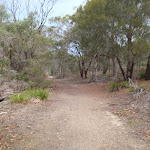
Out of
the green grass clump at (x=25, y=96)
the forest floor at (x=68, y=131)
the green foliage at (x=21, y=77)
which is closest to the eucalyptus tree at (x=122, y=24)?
the green foliage at (x=21, y=77)

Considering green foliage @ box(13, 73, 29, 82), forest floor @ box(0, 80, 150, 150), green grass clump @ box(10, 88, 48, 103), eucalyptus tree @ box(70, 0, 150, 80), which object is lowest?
forest floor @ box(0, 80, 150, 150)

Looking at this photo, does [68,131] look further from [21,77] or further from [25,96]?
[21,77]

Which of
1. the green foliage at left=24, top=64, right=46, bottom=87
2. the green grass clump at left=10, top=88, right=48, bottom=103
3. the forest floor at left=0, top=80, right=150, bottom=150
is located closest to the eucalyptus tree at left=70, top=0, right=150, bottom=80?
the green foliage at left=24, top=64, right=46, bottom=87

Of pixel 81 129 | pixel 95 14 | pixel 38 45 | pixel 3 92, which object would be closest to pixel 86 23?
pixel 95 14

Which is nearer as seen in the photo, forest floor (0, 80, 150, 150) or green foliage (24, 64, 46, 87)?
forest floor (0, 80, 150, 150)

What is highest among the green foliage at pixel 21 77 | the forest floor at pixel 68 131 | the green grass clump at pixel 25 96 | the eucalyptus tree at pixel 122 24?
the eucalyptus tree at pixel 122 24

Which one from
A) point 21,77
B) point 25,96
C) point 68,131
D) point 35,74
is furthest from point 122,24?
point 68,131

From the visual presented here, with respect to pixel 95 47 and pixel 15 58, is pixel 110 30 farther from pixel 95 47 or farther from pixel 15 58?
pixel 15 58

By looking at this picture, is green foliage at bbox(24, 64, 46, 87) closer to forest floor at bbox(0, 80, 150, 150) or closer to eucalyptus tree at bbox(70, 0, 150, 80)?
eucalyptus tree at bbox(70, 0, 150, 80)

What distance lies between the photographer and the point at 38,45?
15445mm

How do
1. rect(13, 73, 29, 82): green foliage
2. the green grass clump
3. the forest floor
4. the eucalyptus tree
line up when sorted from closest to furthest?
the forest floor → the green grass clump → the eucalyptus tree → rect(13, 73, 29, 82): green foliage

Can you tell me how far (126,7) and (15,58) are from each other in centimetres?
1087

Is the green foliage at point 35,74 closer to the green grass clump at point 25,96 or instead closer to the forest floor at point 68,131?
the green grass clump at point 25,96

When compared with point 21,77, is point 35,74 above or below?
above
